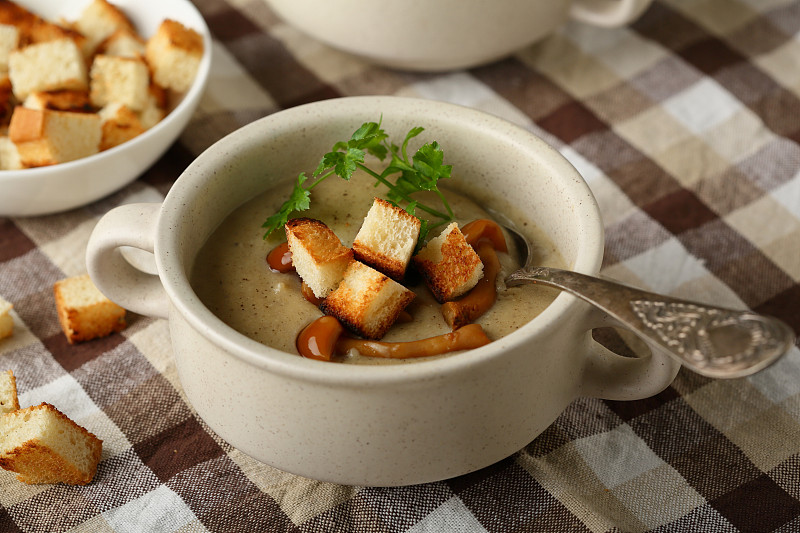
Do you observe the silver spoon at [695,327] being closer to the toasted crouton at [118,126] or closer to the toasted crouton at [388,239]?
the toasted crouton at [388,239]

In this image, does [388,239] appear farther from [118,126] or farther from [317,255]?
[118,126]

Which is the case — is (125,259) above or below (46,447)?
above

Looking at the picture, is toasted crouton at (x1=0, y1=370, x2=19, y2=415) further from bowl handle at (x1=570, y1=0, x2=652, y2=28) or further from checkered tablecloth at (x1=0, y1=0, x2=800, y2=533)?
bowl handle at (x1=570, y1=0, x2=652, y2=28)

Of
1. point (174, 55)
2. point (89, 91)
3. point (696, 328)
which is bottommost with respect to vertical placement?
point (89, 91)

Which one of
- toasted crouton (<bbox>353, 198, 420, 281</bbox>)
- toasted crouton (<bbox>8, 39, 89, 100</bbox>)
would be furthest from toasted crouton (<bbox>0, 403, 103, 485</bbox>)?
toasted crouton (<bbox>8, 39, 89, 100</bbox>)

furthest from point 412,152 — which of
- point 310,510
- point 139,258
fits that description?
point 310,510

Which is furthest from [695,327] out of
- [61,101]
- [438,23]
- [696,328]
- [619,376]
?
[61,101]

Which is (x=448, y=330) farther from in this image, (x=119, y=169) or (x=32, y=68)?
(x=32, y=68)
